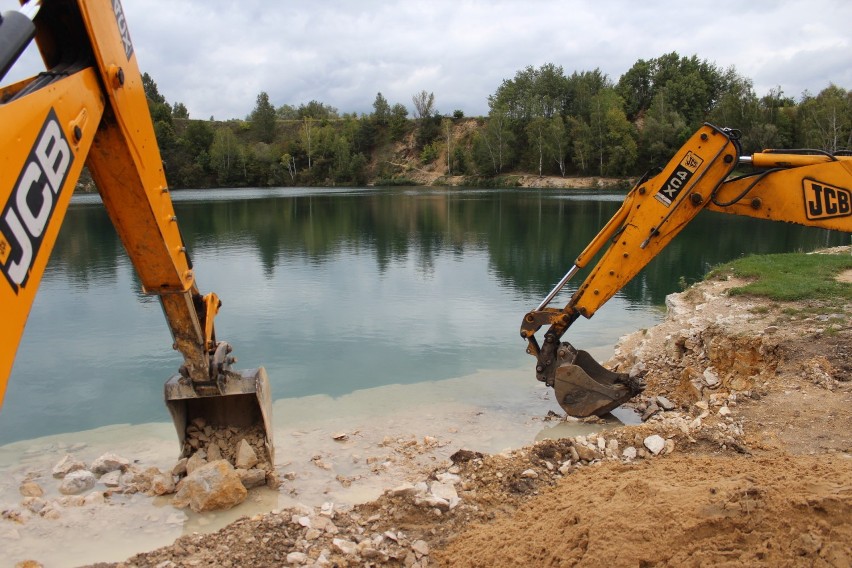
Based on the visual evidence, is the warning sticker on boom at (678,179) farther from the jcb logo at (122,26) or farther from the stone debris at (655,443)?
the jcb logo at (122,26)

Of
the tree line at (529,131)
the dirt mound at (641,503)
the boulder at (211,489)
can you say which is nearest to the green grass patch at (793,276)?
the dirt mound at (641,503)

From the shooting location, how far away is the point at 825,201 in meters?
6.25

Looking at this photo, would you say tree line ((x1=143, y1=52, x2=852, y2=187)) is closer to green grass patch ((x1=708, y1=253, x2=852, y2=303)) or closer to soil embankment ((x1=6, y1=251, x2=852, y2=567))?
green grass patch ((x1=708, y1=253, x2=852, y2=303))

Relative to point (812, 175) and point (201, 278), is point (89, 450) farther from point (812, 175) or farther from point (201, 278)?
point (201, 278)

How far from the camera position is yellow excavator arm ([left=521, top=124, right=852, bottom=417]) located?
247 inches

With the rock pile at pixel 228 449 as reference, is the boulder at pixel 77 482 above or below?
below

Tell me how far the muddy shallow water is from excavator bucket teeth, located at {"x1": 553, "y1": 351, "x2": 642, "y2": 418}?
317mm

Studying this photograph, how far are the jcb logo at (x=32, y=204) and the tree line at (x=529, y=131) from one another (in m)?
56.2

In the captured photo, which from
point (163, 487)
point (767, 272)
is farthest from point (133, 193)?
point (767, 272)

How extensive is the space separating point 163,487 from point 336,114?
118264mm

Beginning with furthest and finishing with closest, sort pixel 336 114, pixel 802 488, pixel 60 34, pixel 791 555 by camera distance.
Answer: pixel 336 114
pixel 802 488
pixel 791 555
pixel 60 34

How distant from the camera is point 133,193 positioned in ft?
13.2

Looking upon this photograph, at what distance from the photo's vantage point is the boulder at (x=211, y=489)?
5.70 metres

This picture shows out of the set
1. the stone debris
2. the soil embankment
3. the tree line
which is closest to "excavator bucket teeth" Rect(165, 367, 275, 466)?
the soil embankment
